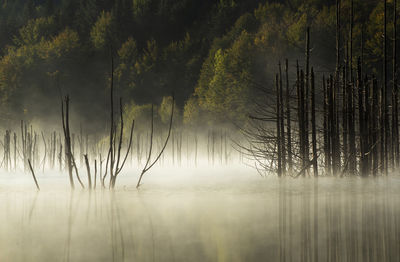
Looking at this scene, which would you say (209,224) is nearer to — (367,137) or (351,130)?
(351,130)

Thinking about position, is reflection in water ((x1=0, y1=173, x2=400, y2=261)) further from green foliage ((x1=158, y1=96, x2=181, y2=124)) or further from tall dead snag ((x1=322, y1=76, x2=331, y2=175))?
green foliage ((x1=158, y1=96, x2=181, y2=124))

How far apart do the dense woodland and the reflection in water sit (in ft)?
67.1

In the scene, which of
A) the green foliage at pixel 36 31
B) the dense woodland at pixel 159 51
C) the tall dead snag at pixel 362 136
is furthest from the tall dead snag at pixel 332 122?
the green foliage at pixel 36 31

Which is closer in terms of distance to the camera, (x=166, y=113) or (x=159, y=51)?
(x=166, y=113)

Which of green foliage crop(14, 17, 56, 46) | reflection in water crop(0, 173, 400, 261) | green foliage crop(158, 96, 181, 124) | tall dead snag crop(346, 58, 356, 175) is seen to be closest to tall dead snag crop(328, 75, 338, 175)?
tall dead snag crop(346, 58, 356, 175)

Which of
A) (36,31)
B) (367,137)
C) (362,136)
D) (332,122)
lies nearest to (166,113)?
(36,31)

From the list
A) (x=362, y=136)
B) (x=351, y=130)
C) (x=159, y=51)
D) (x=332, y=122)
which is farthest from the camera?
Result: (x=159, y=51)

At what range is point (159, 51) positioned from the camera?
48.0m

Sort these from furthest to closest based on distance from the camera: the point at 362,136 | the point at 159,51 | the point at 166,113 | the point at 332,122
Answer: the point at 159,51 < the point at 166,113 < the point at 332,122 < the point at 362,136

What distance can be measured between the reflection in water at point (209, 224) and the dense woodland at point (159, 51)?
2046cm

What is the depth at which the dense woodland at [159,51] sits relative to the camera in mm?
30453

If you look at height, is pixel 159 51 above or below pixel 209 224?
above

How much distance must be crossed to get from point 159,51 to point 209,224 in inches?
1719

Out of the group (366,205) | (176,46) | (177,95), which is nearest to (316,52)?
(177,95)
